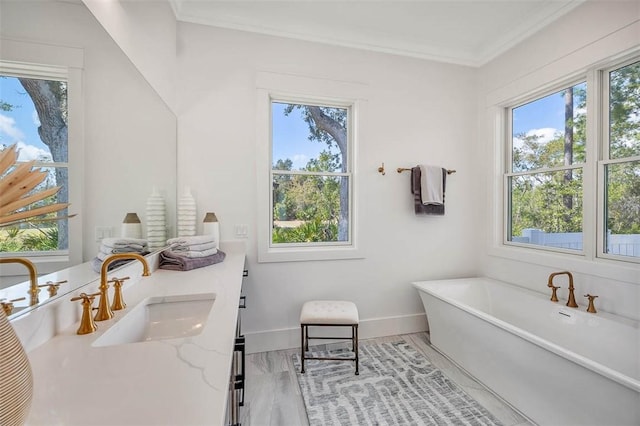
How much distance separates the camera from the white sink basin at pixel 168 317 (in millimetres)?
1109

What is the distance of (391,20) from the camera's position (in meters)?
2.36

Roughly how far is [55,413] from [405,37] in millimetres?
3132

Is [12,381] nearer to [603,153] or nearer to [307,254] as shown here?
[307,254]

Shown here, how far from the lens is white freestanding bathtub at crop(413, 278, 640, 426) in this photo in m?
1.33

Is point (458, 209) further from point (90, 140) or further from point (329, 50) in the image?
point (90, 140)

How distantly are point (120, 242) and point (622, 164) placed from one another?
313 centimetres

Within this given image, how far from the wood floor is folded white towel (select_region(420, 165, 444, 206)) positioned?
1.33 m

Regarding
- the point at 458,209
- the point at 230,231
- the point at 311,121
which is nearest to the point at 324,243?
the point at 230,231

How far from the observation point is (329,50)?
2.54 meters

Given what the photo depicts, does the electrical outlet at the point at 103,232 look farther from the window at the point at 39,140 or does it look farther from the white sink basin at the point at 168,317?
the white sink basin at the point at 168,317

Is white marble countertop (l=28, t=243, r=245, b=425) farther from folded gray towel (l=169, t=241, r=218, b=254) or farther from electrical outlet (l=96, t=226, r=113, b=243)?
folded gray towel (l=169, t=241, r=218, b=254)

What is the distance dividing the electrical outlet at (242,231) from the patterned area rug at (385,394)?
1.09 meters

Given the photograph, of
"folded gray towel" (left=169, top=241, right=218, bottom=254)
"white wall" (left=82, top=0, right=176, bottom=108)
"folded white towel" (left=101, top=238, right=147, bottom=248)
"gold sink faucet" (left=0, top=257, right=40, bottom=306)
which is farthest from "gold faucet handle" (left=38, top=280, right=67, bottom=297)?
"white wall" (left=82, top=0, right=176, bottom=108)

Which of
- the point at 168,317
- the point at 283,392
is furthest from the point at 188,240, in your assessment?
the point at 283,392
